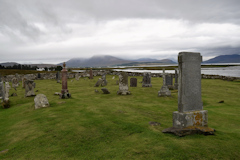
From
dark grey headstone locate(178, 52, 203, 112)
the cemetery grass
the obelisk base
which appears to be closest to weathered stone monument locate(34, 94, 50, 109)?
the cemetery grass

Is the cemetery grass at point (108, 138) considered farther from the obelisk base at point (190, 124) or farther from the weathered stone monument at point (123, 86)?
the weathered stone monument at point (123, 86)

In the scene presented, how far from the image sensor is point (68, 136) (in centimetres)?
647

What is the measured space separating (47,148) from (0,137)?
3.07 meters

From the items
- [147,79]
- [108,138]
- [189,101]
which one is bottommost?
[108,138]

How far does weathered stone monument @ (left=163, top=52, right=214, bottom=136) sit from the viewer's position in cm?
622

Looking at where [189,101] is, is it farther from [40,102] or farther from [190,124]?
[40,102]

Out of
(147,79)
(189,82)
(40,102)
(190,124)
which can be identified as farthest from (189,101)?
(147,79)

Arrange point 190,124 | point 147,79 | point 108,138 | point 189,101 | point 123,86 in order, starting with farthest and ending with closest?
point 147,79, point 123,86, point 189,101, point 190,124, point 108,138

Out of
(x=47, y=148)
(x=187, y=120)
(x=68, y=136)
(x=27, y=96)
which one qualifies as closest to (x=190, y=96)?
(x=187, y=120)

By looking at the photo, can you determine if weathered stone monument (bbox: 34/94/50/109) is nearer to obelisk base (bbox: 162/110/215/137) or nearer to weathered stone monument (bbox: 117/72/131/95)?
weathered stone monument (bbox: 117/72/131/95)

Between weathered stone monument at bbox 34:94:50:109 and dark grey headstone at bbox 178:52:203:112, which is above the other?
dark grey headstone at bbox 178:52:203:112

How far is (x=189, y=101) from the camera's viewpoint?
21.3 ft

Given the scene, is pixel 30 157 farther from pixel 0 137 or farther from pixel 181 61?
pixel 181 61

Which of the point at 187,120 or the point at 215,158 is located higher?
the point at 187,120
